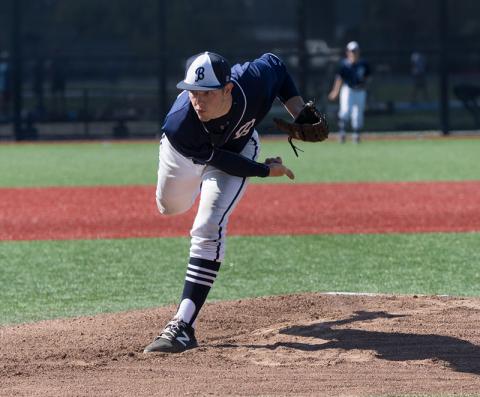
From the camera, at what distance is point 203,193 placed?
5.91 meters

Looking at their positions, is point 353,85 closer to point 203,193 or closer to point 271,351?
point 203,193

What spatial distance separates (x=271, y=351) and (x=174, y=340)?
1.69 ft

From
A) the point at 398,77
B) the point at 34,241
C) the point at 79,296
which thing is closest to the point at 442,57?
the point at 398,77

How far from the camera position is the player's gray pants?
5.77m

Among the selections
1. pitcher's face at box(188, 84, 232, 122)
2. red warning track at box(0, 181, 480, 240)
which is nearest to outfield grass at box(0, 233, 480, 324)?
Answer: red warning track at box(0, 181, 480, 240)

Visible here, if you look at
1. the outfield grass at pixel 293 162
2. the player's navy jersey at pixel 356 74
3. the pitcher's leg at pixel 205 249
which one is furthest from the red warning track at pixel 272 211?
the player's navy jersey at pixel 356 74

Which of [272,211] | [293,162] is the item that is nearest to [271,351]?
[272,211]

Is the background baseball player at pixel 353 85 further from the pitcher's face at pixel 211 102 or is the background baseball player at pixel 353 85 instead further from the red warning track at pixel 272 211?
the pitcher's face at pixel 211 102

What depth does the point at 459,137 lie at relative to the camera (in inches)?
918

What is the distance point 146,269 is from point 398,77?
16222 mm

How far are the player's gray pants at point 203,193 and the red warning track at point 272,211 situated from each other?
415cm

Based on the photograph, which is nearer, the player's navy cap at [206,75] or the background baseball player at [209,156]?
the player's navy cap at [206,75]

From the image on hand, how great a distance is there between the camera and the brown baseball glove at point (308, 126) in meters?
6.01

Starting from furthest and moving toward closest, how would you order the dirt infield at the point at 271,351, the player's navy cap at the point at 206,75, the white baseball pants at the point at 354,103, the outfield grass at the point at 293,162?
the white baseball pants at the point at 354,103
the outfield grass at the point at 293,162
the player's navy cap at the point at 206,75
the dirt infield at the point at 271,351
